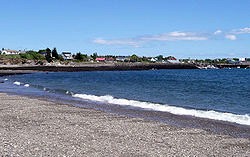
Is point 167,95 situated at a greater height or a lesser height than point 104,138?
lesser

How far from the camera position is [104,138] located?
1412cm

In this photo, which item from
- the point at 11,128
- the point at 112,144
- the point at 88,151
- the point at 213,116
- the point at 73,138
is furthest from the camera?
the point at 213,116

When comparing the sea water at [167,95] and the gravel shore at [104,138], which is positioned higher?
the gravel shore at [104,138]

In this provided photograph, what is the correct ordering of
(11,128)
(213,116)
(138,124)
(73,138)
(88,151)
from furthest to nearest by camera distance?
(213,116)
(138,124)
(11,128)
(73,138)
(88,151)

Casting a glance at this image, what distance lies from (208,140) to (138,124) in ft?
14.1

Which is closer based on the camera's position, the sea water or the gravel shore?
the gravel shore

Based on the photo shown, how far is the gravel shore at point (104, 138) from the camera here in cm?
1188

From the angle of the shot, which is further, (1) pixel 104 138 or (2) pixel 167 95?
(2) pixel 167 95

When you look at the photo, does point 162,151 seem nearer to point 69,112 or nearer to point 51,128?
point 51,128

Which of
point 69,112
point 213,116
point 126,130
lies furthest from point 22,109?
point 213,116

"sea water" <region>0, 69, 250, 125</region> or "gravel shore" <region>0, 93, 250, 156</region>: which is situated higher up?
"gravel shore" <region>0, 93, 250, 156</region>

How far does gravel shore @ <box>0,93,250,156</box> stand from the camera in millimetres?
11875

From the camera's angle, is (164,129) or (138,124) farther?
(138,124)

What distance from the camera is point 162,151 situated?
12086 millimetres
